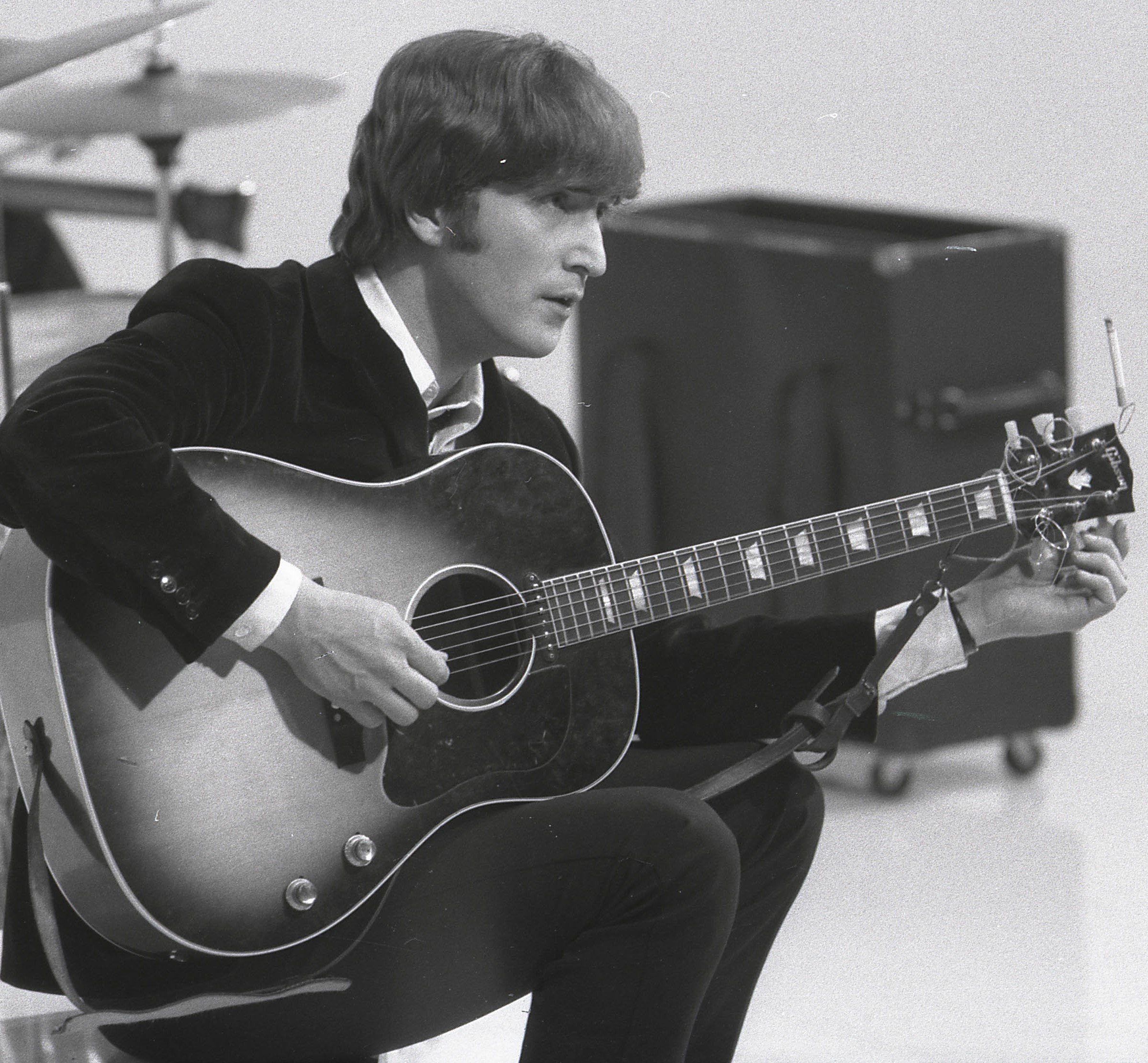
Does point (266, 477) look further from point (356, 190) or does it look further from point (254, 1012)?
point (254, 1012)

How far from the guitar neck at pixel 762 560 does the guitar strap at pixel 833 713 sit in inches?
1.8

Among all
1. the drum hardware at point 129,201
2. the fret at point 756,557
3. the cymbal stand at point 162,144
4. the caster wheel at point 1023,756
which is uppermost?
the cymbal stand at point 162,144

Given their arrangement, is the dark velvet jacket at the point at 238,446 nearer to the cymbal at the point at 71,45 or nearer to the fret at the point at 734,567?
the fret at the point at 734,567

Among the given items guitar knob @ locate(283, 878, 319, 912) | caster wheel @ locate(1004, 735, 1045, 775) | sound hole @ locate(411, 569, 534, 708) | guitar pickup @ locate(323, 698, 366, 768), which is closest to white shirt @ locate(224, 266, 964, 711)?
sound hole @ locate(411, 569, 534, 708)

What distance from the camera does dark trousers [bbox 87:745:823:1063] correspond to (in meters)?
1.16

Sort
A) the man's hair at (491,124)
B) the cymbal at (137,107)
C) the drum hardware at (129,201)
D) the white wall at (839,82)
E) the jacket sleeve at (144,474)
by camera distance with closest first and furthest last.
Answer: the jacket sleeve at (144,474) → the man's hair at (491,124) → the white wall at (839,82) → the cymbal at (137,107) → the drum hardware at (129,201)

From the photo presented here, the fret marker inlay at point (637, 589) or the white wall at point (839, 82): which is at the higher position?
the white wall at point (839, 82)

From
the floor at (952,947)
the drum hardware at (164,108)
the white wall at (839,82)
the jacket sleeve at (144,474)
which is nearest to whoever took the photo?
the jacket sleeve at (144,474)

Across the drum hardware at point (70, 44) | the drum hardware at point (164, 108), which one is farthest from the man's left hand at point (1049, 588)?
the drum hardware at point (164, 108)

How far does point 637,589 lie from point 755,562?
0.09 m

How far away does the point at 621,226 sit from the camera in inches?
73.6

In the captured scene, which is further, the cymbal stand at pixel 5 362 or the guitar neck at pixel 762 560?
the cymbal stand at pixel 5 362

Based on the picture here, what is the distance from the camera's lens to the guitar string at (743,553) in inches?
49.1

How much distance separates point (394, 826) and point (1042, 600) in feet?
1.59
